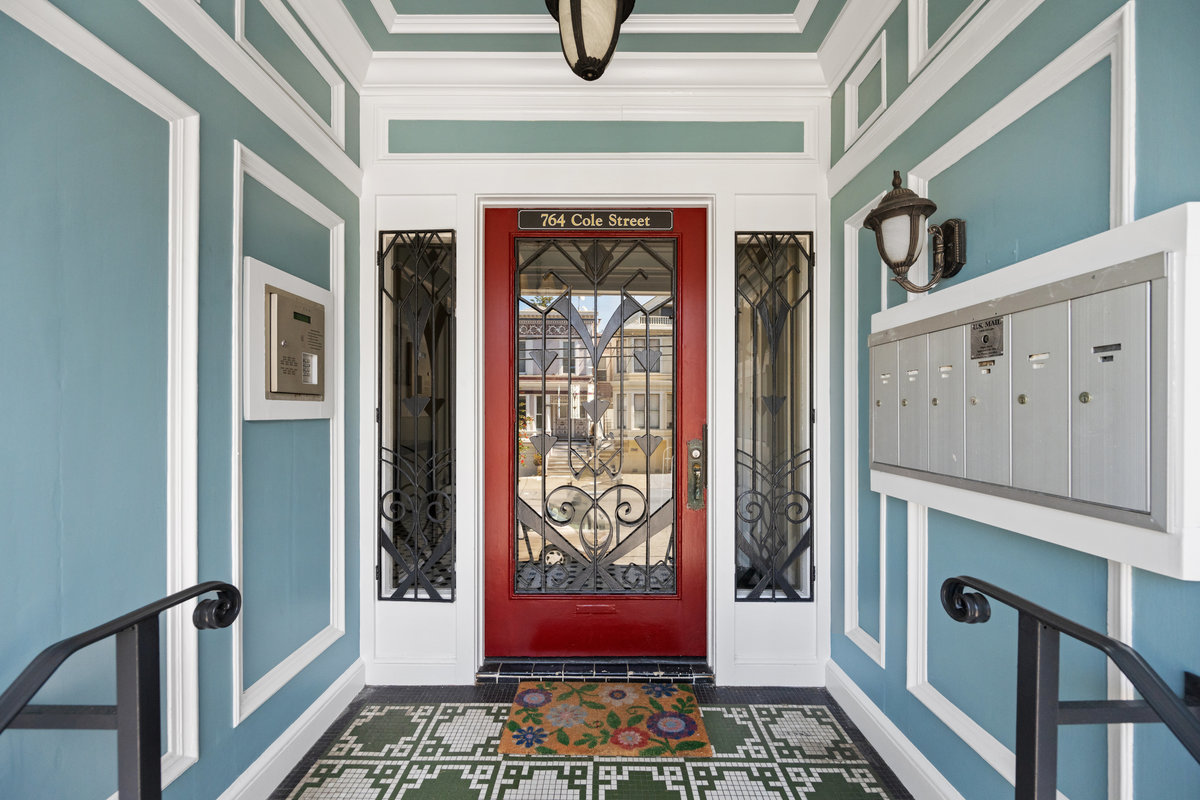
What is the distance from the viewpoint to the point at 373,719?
2.33m

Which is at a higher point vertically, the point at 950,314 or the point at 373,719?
the point at 950,314

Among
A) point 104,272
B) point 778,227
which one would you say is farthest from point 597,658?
point 104,272

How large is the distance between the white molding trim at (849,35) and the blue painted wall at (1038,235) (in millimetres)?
103

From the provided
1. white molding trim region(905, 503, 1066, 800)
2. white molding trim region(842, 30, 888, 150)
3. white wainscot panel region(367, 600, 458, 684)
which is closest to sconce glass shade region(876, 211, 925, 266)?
white molding trim region(842, 30, 888, 150)

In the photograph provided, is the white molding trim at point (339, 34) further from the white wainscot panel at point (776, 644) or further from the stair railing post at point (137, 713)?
the white wainscot panel at point (776, 644)

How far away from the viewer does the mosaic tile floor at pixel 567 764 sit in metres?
1.91

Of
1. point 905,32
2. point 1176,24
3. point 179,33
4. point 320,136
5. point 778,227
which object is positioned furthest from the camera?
point 778,227

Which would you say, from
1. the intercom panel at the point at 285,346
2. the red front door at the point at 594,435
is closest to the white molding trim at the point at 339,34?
the red front door at the point at 594,435

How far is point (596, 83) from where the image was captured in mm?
2533

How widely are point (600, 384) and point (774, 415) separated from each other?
0.83 m

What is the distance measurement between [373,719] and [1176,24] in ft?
10.2

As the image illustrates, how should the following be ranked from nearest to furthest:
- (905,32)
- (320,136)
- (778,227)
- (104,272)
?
(104,272), (905,32), (320,136), (778,227)

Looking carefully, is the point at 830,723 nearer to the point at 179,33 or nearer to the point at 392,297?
the point at 392,297

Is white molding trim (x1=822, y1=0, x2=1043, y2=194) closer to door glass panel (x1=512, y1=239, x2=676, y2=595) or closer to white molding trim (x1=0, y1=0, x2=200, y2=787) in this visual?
door glass panel (x1=512, y1=239, x2=676, y2=595)
